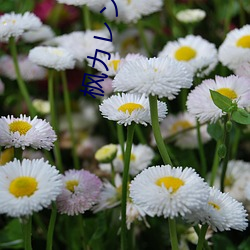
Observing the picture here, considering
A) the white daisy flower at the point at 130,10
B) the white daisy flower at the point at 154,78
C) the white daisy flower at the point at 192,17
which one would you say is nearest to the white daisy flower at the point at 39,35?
the white daisy flower at the point at 130,10

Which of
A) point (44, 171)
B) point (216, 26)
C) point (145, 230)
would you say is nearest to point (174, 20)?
point (216, 26)

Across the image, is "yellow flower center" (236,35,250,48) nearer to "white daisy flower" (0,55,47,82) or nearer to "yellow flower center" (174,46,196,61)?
"yellow flower center" (174,46,196,61)

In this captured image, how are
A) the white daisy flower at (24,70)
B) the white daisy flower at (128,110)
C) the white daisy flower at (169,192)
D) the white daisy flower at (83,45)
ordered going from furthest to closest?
the white daisy flower at (24,70)
the white daisy flower at (83,45)
the white daisy flower at (128,110)
the white daisy flower at (169,192)

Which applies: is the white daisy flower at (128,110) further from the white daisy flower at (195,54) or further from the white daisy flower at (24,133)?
the white daisy flower at (195,54)

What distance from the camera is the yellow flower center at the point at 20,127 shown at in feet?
1.90

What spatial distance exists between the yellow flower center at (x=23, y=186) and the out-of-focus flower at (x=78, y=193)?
11 cm

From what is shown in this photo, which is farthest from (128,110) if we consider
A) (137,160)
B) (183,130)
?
(183,130)

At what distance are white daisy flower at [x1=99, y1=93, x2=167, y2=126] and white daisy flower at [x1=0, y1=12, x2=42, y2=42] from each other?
21cm

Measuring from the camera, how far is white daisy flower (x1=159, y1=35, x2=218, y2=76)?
79cm

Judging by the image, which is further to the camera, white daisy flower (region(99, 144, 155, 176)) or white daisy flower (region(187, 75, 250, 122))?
white daisy flower (region(99, 144, 155, 176))

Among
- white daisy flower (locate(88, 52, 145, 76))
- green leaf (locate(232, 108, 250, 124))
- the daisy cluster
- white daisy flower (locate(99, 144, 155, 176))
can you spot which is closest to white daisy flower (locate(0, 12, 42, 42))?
the daisy cluster

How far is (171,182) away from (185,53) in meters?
0.38

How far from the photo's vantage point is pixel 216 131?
717 mm

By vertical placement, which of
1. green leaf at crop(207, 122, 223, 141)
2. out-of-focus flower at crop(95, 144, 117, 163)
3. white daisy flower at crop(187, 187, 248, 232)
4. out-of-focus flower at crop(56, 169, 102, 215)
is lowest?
white daisy flower at crop(187, 187, 248, 232)
